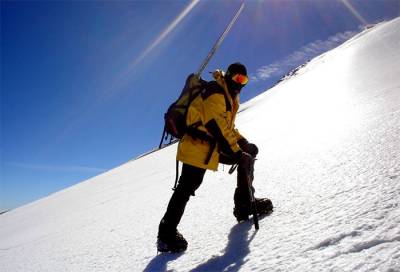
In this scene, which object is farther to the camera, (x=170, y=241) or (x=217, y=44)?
(x=217, y=44)

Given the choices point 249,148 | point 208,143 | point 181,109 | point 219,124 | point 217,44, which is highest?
point 217,44

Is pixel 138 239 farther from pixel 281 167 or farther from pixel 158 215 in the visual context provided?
pixel 281 167

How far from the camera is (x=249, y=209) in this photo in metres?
4.09

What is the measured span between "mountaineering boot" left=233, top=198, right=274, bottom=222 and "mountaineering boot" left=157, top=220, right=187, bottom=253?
0.71 metres

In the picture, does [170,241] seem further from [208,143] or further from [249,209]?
[208,143]

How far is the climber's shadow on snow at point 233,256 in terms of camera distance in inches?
115

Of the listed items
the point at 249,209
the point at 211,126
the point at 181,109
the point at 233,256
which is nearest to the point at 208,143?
the point at 211,126

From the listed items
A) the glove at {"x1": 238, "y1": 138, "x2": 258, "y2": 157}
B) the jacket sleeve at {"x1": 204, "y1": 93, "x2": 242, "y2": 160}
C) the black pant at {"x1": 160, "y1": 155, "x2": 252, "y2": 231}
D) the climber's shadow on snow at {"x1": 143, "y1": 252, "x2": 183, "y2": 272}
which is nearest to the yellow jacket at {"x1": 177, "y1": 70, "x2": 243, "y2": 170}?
the jacket sleeve at {"x1": 204, "y1": 93, "x2": 242, "y2": 160}

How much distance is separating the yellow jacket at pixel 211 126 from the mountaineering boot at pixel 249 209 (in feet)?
2.04

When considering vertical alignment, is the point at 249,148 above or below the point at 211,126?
below

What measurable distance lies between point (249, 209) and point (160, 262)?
1.13 meters

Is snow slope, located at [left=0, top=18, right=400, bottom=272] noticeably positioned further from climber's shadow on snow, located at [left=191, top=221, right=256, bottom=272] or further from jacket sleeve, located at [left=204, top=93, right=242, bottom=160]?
jacket sleeve, located at [left=204, top=93, right=242, bottom=160]

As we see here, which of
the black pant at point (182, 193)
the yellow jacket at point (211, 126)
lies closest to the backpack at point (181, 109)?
the yellow jacket at point (211, 126)

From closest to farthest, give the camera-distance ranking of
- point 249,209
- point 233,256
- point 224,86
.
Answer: point 233,256, point 224,86, point 249,209
